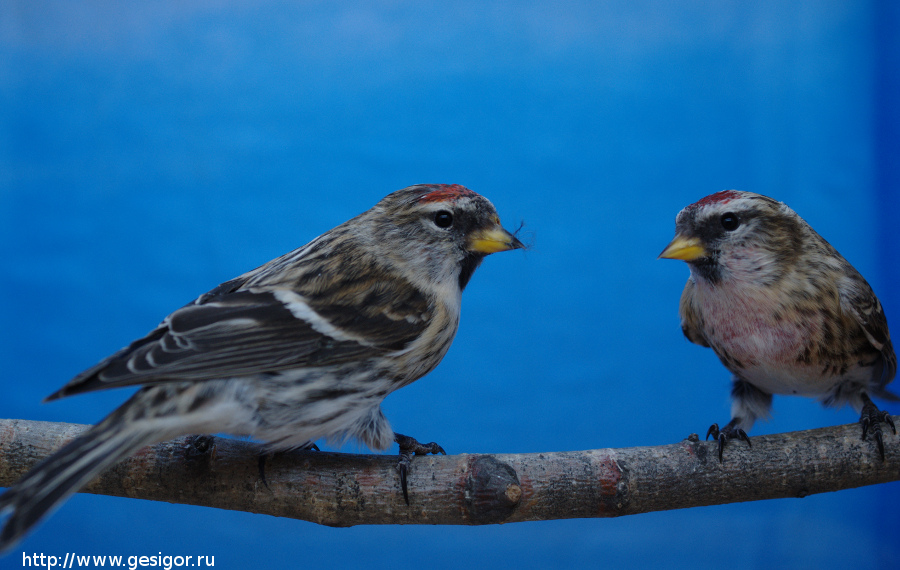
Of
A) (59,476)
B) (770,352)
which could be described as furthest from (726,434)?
(59,476)

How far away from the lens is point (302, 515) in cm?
117

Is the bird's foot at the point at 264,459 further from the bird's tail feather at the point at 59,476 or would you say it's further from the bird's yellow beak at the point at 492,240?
the bird's yellow beak at the point at 492,240

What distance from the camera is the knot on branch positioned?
1123 mm

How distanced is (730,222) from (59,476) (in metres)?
1.28

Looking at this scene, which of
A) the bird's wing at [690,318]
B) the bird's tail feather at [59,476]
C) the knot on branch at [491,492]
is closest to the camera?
the bird's tail feather at [59,476]

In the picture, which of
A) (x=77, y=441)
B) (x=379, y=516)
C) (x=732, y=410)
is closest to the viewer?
(x=77, y=441)

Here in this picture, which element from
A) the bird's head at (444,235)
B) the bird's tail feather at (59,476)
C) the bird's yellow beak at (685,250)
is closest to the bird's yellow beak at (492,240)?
the bird's head at (444,235)

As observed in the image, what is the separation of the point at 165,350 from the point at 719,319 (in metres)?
1.10

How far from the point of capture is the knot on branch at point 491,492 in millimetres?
1123

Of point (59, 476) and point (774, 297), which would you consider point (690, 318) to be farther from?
point (59, 476)

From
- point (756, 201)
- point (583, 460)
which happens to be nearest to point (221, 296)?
point (583, 460)

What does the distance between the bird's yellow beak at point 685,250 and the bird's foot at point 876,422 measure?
0.52 metres

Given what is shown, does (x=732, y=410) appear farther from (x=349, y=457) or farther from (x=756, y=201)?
(x=349, y=457)

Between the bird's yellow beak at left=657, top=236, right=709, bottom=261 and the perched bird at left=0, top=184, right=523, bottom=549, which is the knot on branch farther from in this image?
the bird's yellow beak at left=657, top=236, right=709, bottom=261
